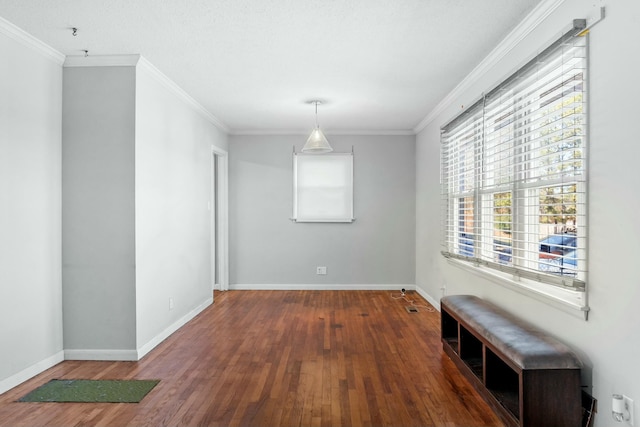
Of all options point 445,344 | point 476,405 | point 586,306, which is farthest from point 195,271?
point 586,306

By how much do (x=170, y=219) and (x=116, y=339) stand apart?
1.27 meters

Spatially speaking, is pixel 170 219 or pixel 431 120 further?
pixel 431 120

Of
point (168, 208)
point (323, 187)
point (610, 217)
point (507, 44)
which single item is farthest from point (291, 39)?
point (323, 187)

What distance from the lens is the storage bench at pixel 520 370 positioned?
203 cm

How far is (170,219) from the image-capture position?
13.4ft

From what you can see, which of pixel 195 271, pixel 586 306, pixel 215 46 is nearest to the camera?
pixel 586 306

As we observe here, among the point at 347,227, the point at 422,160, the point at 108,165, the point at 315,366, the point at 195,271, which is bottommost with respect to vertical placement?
the point at 315,366

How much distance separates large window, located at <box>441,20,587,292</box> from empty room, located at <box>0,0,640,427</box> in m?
0.02

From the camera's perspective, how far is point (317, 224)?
6.35m

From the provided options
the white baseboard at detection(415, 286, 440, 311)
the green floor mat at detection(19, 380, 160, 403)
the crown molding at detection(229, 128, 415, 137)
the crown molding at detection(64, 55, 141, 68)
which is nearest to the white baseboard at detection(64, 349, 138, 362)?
the green floor mat at detection(19, 380, 160, 403)

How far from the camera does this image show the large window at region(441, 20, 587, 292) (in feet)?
7.23

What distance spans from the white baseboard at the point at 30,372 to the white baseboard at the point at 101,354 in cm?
7

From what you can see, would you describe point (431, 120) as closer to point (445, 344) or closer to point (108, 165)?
point (445, 344)

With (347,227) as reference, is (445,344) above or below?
below
